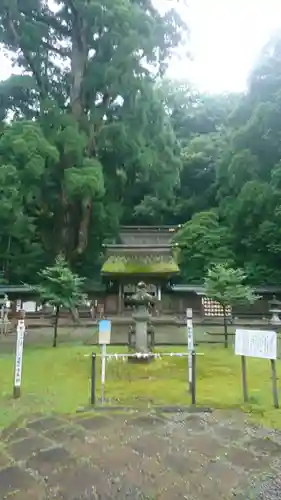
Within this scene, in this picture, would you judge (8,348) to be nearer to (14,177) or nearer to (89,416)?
(89,416)

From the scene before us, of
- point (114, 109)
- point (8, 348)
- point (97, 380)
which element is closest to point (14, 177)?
point (114, 109)

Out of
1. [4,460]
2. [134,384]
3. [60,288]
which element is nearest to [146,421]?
[4,460]

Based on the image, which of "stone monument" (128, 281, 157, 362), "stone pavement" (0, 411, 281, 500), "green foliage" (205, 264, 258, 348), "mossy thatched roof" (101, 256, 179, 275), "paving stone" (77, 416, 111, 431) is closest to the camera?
"stone pavement" (0, 411, 281, 500)

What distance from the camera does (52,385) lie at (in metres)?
6.51

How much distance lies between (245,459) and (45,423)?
2273 mm

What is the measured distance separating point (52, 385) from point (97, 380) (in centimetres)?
82

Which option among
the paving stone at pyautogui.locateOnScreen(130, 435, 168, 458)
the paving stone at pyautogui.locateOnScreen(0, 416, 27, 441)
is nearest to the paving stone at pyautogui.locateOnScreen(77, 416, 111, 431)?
the paving stone at pyautogui.locateOnScreen(130, 435, 168, 458)

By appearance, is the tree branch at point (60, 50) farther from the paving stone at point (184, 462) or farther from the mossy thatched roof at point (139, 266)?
the paving stone at point (184, 462)

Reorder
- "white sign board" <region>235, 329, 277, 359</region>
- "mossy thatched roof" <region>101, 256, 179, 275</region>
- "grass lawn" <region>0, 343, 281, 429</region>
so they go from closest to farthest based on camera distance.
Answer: "white sign board" <region>235, 329, 277, 359</region> < "grass lawn" <region>0, 343, 281, 429</region> < "mossy thatched roof" <region>101, 256, 179, 275</region>

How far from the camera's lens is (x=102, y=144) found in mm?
20922

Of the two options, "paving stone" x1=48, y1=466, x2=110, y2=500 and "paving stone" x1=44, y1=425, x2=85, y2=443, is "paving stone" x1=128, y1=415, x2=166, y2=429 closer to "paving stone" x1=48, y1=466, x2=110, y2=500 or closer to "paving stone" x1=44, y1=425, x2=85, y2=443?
"paving stone" x1=44, y1=425, x2=85, y2=443

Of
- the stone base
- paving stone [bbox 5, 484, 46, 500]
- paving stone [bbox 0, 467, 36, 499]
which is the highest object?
the stone base

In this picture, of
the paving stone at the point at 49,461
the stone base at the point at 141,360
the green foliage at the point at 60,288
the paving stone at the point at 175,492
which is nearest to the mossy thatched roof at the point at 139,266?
the green foliage at the point at 60,288

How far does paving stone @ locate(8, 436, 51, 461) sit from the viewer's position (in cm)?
365
